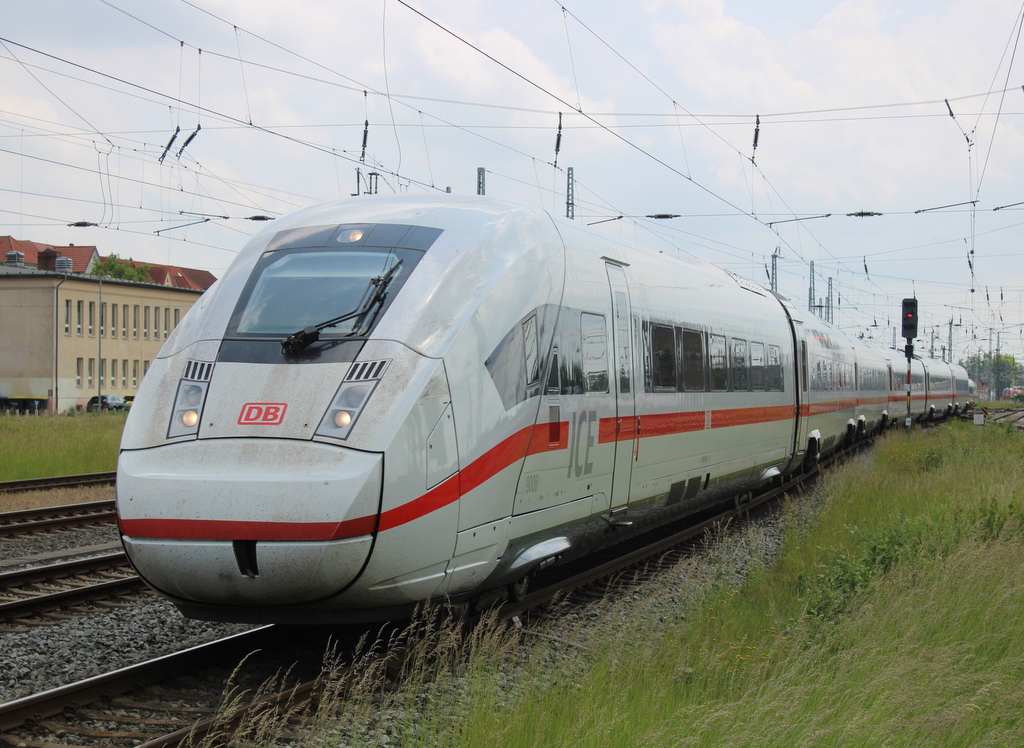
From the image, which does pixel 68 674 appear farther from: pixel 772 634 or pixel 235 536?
pixel 772 634

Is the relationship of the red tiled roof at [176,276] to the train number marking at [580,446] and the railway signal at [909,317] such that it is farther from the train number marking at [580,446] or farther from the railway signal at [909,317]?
the train number marking at [580,446]

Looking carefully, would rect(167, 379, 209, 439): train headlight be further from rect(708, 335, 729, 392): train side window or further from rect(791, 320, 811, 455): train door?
rect(791, 320, 811, 455): train door

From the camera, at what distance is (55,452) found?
18844 mm

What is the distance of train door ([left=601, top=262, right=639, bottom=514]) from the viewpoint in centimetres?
793

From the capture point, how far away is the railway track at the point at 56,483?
48.9ft

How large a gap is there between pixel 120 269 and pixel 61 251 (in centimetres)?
529

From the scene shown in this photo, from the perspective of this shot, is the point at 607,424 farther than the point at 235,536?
Yes

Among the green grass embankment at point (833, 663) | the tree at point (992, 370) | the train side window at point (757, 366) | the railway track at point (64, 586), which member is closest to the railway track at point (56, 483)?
the railway track at point (64, 586)

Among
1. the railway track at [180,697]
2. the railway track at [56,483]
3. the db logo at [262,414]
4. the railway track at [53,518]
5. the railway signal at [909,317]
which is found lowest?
the railway track at [180,697]

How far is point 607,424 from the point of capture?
7711mm

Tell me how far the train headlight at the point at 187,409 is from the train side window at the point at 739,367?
7185 millimetres

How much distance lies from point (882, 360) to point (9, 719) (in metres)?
29.7

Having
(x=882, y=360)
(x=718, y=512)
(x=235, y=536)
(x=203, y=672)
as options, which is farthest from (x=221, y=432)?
(x=882, y=360)

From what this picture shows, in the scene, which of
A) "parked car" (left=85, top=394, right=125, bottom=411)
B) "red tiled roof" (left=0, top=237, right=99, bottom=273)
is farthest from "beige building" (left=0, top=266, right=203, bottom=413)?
"red tiled roof" (left=0, top=237, right=99, bottom=273)
